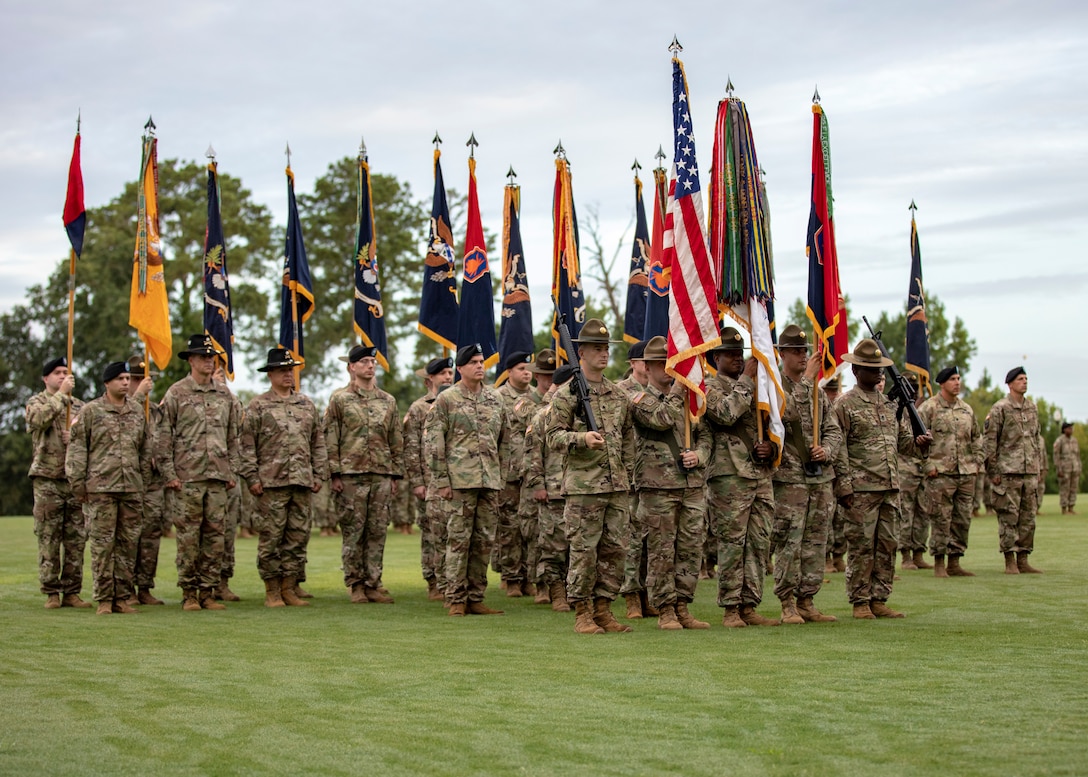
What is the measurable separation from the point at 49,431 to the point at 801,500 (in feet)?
22.7

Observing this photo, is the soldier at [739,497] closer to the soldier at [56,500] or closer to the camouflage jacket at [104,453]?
the camouflage jacket at [104,453]

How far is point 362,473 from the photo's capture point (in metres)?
11.9

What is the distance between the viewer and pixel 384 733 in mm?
5766

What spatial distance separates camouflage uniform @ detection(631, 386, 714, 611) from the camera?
9312mm

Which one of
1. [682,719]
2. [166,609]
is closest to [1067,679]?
[682,719]

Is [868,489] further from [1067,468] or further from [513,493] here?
[1067,468]

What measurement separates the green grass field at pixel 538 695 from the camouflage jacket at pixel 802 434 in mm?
1174

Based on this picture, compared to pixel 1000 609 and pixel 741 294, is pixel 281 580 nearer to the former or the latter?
pixel 741 294

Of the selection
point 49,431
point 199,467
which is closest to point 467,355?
point 199,467

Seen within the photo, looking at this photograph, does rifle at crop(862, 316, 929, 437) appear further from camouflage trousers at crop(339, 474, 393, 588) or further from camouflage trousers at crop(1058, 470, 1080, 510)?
camouflage trousers at crop(1058, 470, 1080, 510)

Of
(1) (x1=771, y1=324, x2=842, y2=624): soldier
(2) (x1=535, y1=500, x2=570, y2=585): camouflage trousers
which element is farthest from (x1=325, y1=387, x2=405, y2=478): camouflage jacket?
(1) (x1=771, y1=324, x2=842, y2=624): soldier

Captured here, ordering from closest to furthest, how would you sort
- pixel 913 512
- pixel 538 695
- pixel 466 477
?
1. pixel 538 695
2. pixel 466 477
3. pixel 913 512

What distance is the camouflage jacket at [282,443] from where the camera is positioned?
37.8 feet

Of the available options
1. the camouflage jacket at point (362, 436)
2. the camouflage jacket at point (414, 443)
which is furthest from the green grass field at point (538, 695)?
the camouflage jacket at point (414, 443)
